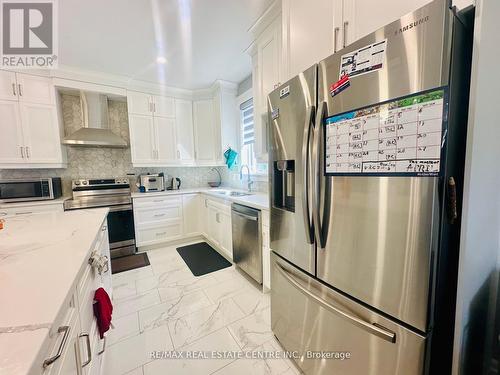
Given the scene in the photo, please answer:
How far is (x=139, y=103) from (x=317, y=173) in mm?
3297

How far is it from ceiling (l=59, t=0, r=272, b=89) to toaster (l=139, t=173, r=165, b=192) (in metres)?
1.49

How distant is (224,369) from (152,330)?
71cm

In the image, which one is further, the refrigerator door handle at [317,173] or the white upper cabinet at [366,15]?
the refrigerator door handle at [317,173]

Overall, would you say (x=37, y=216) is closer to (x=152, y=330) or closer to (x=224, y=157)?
(x=152, y=330)

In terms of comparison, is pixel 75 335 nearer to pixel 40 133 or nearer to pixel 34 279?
pixel 34 279

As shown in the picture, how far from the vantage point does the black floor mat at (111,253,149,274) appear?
9.04 feet

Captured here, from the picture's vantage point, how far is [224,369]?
1.36m

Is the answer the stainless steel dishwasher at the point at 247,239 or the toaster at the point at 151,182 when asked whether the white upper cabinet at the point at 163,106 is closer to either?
the toaster at the point at 151,182

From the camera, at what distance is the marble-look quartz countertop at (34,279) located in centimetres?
45

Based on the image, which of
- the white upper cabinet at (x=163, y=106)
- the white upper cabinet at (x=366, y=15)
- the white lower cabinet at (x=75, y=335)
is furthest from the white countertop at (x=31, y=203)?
the white upper cabinet at (x=366, y=15)

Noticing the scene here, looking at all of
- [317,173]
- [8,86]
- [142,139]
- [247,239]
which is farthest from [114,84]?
[317,173]

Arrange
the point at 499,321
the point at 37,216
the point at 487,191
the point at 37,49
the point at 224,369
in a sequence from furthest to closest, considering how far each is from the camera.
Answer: the point at 37,49
the point at 37,216
the point at 224,369
the point at 499,321
the point at 487,191

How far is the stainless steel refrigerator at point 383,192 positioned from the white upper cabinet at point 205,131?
2670 millimetres

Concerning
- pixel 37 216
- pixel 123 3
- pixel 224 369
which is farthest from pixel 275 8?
pixel 224 369
